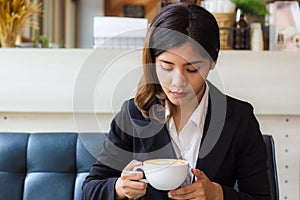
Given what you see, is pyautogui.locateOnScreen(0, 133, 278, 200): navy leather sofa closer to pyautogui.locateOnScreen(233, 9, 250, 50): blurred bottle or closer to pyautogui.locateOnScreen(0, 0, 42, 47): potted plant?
pyautogui.locateOnScreen(0, 0, 42, 47): potted plant

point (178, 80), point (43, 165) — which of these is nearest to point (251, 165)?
point (178, 80)

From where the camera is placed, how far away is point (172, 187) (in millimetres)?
970

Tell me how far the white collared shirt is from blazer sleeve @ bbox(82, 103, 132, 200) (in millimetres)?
104

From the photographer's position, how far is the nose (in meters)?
0.95

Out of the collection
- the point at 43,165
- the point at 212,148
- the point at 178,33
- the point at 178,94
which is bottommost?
the point at 43,165

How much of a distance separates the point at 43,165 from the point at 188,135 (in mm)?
434

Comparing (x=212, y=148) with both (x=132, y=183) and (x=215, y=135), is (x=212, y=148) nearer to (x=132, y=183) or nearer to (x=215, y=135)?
(x=215, y=135)

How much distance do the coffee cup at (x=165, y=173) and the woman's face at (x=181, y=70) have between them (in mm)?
132

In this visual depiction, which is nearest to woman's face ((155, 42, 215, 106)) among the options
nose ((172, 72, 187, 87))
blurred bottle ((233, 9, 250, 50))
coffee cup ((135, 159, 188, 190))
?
nose ((172, 72, 187, 87))

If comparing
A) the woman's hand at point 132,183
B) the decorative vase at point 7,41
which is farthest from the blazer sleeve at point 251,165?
the decorative vase at point 7,41

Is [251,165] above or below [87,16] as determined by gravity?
below

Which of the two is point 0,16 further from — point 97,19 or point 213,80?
point 213,80

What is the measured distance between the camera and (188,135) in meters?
1.17

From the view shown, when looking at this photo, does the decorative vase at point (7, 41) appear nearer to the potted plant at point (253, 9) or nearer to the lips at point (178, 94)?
the potted plant at point (253, 9)
